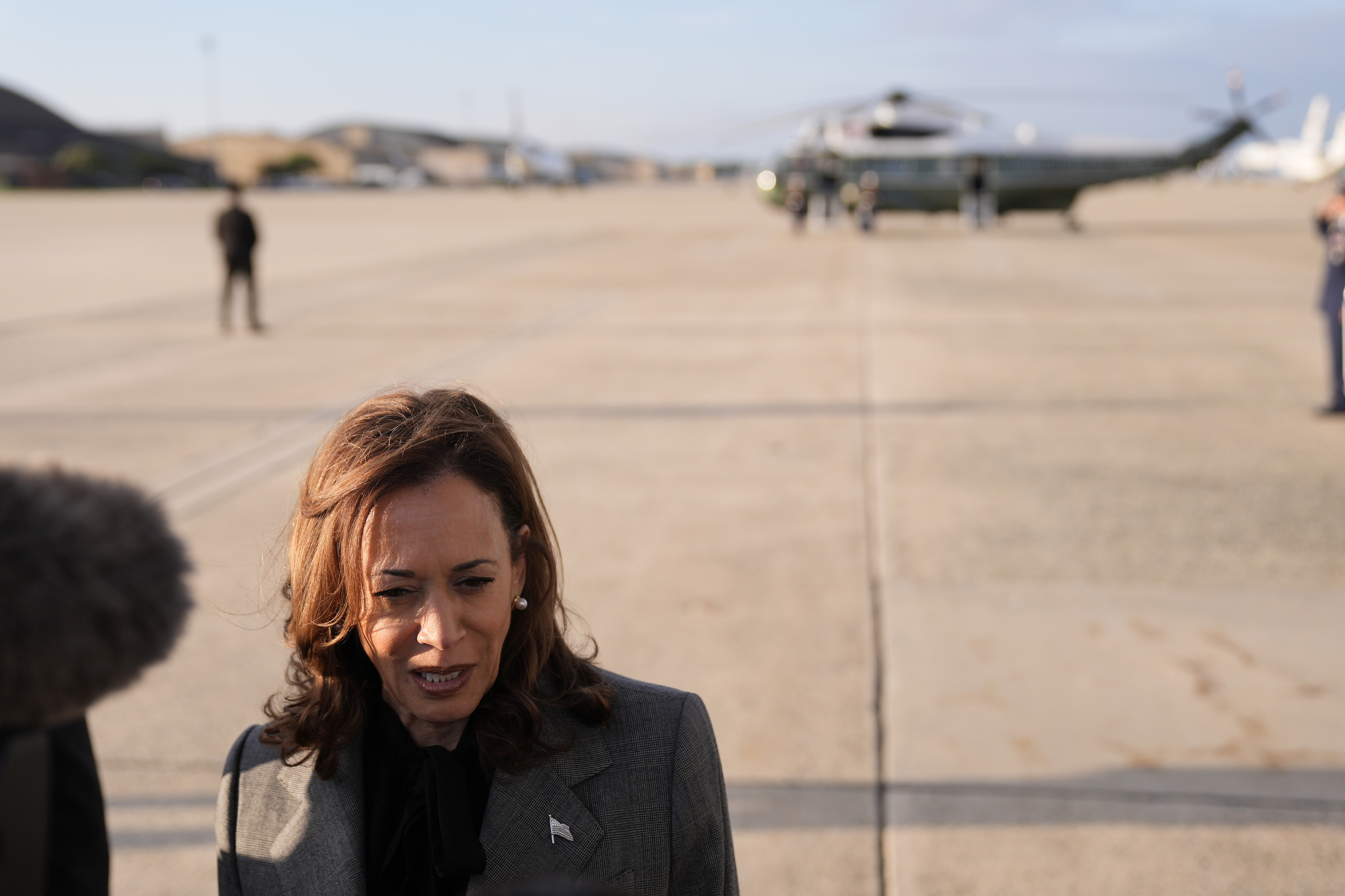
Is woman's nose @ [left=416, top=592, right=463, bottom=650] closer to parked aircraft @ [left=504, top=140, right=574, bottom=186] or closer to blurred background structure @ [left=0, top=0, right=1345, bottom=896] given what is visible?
blurred background structure @ [left=0, top=0, right=1345, bottom=896]

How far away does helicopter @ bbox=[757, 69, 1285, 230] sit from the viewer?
31328 mm

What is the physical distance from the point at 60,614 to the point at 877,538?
5.69 m

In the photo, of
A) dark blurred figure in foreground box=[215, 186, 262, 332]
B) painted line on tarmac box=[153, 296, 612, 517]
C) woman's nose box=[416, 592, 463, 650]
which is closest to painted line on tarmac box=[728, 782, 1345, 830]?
woman's nose box=[416, 592, 463, 650]

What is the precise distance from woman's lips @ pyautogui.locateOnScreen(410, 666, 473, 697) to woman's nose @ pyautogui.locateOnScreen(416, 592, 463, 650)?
5 centimetres

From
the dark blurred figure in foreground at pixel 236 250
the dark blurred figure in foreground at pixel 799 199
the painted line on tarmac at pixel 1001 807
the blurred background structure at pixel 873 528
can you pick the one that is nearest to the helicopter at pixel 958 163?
the dark blurred figure in foreground at pixel 799 199

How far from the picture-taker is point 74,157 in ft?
321

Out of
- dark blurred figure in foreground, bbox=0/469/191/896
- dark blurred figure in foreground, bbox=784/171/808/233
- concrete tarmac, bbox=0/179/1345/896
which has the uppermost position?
dark blurred figure in foreground, bbox=784/171/808/233

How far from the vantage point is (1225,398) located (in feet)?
31.7

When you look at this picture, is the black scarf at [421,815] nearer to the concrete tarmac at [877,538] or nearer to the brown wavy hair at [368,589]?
the brown wavy hair at [368,589]

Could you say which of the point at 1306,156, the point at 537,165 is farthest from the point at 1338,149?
the point at 537,165

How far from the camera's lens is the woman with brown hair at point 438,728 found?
1.57 metres

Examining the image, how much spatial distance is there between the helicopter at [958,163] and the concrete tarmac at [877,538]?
48.3ft

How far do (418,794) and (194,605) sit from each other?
692mm

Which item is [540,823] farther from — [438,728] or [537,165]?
[537,165]
